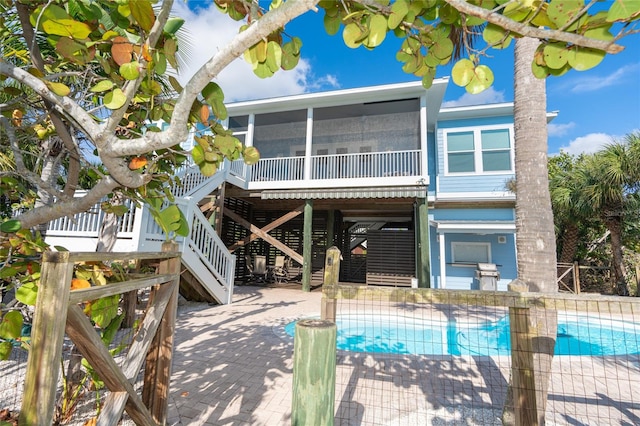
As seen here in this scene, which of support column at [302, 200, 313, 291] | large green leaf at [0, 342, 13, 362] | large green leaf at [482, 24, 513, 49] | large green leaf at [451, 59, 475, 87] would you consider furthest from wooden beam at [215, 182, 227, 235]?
large green leaf at [482, 24, 513, 49]

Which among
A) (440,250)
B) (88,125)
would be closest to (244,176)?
(440,250)

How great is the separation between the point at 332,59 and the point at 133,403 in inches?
641

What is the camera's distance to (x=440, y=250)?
1108 centimetres

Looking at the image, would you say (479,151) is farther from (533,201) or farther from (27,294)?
(27,294)

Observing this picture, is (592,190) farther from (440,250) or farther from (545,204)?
(545,204)

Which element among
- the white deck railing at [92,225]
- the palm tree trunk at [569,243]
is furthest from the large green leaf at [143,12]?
the palm tree trunk at [569,243]

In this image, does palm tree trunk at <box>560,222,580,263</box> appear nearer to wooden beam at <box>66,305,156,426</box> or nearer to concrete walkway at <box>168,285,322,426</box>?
concrete walkway at <box>168,285,322,426</box>

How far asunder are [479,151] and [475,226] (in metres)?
3.17

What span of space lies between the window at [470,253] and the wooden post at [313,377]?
1164 centimetres

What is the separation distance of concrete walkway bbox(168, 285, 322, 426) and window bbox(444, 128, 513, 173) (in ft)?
28.4

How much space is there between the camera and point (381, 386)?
11.8 ft

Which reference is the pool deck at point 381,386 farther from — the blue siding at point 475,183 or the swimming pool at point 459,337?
the blue siding at point 475,183

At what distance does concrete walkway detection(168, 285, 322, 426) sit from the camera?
2.88 meters

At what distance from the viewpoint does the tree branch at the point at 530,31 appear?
1079mm
